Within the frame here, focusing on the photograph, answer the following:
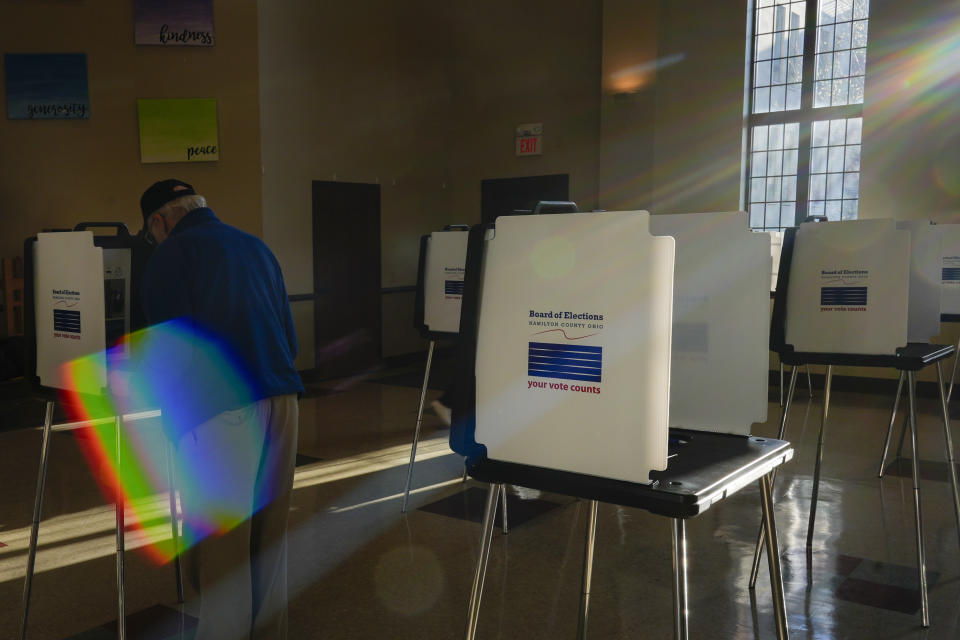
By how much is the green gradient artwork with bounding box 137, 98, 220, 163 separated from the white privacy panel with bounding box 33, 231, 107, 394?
4.14m

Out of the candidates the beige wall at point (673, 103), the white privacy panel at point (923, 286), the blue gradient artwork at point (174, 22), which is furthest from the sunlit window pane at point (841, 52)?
the blue gradient artwork at point (174, 22)

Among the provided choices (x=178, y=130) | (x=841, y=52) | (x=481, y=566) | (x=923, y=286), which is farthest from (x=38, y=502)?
(x=841, y=52)

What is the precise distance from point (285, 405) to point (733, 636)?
144 centimetres

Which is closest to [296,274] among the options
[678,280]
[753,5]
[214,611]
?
[753,5]

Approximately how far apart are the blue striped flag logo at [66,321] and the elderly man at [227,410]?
287 mm

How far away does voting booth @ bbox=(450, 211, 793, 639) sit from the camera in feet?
3.86

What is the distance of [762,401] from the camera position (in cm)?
163

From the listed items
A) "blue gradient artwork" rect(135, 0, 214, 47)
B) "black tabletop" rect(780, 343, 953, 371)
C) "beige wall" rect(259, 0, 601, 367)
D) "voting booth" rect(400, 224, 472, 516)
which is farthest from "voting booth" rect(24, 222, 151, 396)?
"beige wall" rect(259, 0, 601, 367)

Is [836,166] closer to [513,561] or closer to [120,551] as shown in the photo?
[513,561]

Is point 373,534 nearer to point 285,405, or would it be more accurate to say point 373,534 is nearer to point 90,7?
point 285,405

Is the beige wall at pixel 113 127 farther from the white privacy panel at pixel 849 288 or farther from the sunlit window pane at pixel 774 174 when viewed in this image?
the white privacy panel at pixel 849 288

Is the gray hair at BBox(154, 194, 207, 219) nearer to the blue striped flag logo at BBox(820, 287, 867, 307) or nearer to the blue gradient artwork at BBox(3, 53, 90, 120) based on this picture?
the blue striped flag logo at BBox(820, 287, 867, 307)

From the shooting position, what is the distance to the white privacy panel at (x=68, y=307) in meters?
2.10

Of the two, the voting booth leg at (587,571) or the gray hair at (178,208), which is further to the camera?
the gray hair at (178,208)
